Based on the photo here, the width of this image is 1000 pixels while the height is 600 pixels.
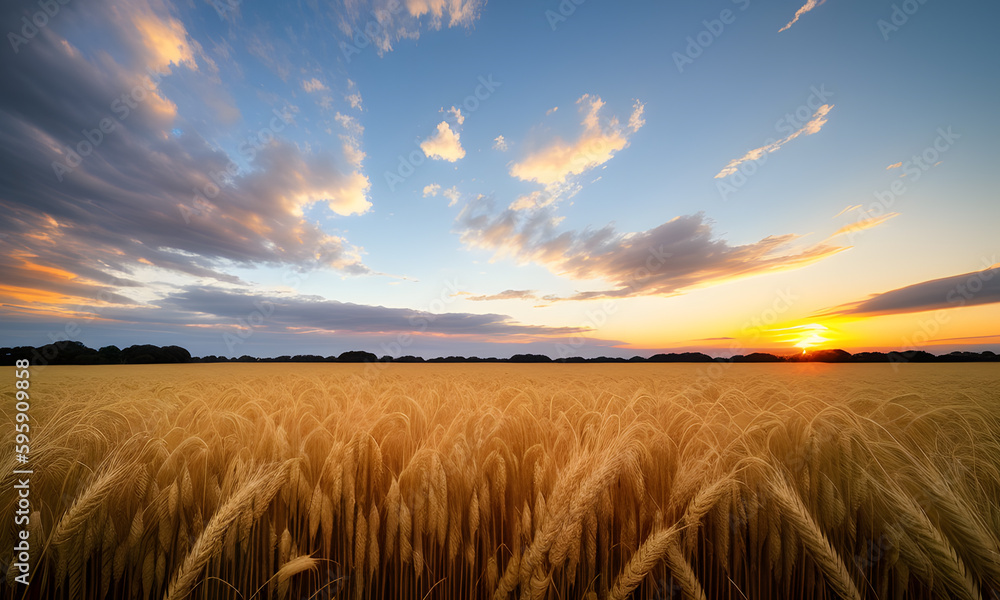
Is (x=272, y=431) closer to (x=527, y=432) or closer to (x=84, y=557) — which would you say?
(x=84, y=557)

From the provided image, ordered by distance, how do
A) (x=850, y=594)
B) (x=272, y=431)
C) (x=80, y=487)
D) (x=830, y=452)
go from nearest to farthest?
A: (x=850, y=594) → (x=80, y=487) → (x=830, y=452) → (x=272, y=431)

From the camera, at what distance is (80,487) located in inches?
71.0

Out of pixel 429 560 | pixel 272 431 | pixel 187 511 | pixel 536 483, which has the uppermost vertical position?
pixel 272 431

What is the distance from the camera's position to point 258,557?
1694 mm

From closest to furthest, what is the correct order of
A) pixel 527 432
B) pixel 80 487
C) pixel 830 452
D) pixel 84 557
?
pixel 84 557, pixel 80 487, pixel 830 452, pixel 527 432

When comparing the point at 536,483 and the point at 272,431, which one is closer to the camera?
the point at 536,483

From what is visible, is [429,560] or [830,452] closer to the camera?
[429,560]

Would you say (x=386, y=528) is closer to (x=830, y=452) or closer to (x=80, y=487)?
(x=80, y=487)

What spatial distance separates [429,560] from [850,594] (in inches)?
68.0

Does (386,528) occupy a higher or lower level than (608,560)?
higher

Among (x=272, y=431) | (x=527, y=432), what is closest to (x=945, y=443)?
(x=527, y=432)

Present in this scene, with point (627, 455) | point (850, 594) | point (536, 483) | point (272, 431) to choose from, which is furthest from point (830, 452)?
point (272, 431)

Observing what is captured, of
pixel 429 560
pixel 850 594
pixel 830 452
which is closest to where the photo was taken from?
pixel 850 594

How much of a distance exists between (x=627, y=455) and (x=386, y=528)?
4.28 feet
